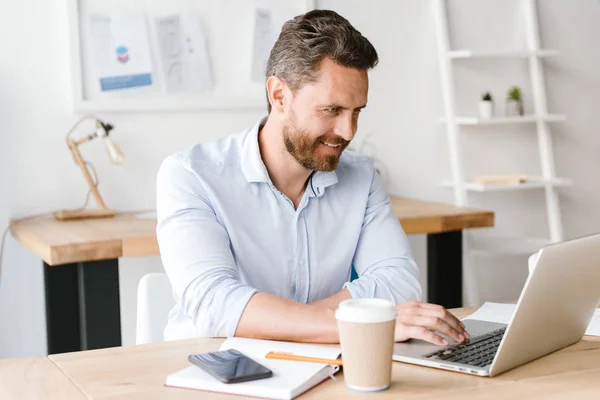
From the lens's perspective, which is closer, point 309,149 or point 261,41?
point 309,149

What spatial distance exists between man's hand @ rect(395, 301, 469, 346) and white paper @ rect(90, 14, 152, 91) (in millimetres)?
2077

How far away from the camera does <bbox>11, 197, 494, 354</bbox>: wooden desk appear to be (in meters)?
2.60

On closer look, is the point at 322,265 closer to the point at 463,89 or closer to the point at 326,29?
the point at 326,29

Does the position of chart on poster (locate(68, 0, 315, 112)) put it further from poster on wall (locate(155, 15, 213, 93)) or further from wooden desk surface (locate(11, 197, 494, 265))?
wooden desk surface (locate(11, 197, 494, 265))

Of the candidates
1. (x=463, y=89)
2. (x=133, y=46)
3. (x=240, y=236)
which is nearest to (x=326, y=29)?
(x=240, y=236)

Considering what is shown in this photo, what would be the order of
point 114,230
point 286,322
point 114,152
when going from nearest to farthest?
point 286,322 → point 114,230 → point 114,152

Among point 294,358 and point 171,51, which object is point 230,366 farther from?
point 171,51

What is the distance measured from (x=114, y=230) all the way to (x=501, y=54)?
1928 mm

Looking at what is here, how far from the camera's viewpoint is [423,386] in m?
1.24

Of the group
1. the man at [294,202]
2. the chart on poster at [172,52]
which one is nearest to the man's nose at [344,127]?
the man at [294,202]

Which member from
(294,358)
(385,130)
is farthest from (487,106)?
(294,358)

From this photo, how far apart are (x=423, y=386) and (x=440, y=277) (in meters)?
2.04

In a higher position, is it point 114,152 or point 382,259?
point 114,152

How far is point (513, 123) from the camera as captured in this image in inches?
160
